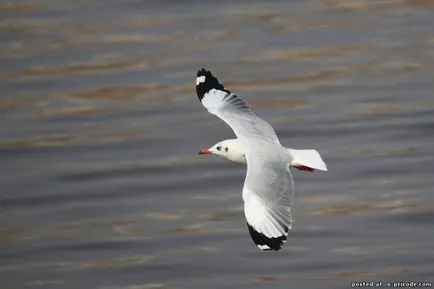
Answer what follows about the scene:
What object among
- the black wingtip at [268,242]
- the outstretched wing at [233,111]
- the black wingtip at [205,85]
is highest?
the black wingtip at [205,85]

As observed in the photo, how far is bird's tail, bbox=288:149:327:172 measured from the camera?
8188 mm

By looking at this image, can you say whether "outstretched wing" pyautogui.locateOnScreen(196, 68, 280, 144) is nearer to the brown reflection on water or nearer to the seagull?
the seagull

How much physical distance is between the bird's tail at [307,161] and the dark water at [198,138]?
87 cm

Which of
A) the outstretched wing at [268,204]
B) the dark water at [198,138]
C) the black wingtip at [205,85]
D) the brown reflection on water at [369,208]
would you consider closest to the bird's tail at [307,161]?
the outstretched wing at [268,204]

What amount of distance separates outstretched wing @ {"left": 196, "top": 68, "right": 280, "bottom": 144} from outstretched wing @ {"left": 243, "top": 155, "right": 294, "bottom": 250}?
2.10ft

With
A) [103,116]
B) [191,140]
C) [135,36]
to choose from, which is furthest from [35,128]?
[135,36]

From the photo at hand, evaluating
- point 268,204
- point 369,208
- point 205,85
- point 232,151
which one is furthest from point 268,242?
point 369,208

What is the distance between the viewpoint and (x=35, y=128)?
39.8ft

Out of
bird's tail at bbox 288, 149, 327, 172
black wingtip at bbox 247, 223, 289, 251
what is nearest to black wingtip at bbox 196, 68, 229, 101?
bird's tail at bbox 288, 149, 327, 172

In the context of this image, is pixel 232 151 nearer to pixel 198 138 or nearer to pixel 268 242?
pixel 268 242

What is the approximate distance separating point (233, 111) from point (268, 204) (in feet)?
4.81

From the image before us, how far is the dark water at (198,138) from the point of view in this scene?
9328 millimetres

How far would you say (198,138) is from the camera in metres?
11.5

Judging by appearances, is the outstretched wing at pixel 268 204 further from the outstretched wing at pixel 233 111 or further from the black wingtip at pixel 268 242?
the outstretched wing at pixel 233 111
